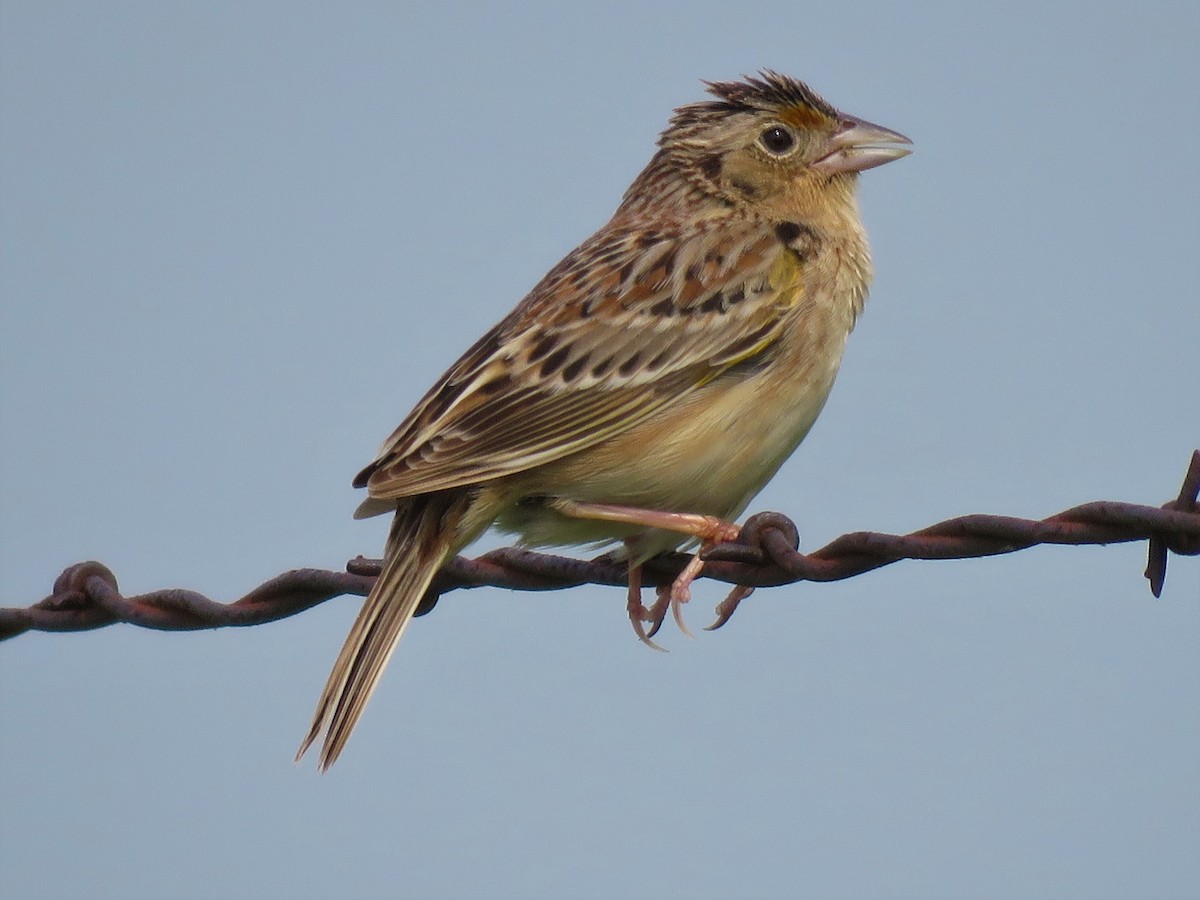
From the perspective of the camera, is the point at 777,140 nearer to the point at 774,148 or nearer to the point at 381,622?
the point at 774,148

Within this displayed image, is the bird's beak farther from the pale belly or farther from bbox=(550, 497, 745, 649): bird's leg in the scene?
bbox=(550, 497, 745, 649): bird's leg

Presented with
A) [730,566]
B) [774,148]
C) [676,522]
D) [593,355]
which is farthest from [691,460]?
[774,148]

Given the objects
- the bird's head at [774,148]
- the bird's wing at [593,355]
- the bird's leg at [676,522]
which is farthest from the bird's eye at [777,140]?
the bird's leg at [676,522]

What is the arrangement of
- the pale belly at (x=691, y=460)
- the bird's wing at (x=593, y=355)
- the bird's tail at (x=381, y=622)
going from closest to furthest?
the bird's tail at (x=381, y=622) → the bird's wing at (x=593, y=355) → the pale belly at (x=691, y=460)

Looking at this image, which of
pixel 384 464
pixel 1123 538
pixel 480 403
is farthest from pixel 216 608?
pixel 1123 538

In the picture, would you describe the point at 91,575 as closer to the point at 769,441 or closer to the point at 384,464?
the point at 384,464

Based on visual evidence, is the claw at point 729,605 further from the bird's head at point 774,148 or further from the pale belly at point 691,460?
the bird's head at point 774,148

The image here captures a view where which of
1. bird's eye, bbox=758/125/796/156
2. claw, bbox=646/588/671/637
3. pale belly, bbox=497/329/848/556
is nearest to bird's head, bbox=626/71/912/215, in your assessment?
bird's eye, bbox=758/125/796/156
